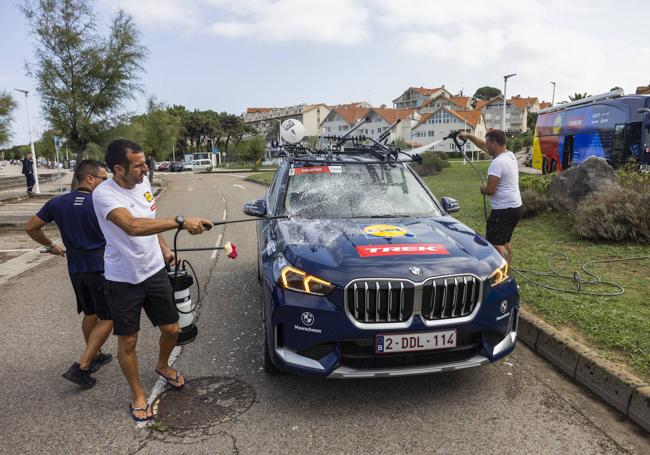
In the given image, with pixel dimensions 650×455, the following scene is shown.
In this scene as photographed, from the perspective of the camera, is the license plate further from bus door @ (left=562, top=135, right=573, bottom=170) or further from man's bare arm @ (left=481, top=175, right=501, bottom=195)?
bus door @ (left=562, top=135, right=573, bottom=170)

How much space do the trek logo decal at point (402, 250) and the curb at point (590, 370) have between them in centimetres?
150

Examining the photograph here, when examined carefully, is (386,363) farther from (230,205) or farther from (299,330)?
(230,205)

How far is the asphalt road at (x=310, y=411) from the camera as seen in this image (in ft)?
9.36

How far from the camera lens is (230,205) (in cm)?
1680

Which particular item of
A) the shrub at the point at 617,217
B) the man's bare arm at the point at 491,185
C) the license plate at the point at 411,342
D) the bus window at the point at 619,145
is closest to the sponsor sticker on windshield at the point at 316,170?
the man's bare arm at the point at 491,185

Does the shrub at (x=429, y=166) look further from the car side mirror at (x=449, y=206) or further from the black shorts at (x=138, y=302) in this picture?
the black shorts at (x=138, y=302)

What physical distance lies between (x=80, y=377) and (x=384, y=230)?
2.69m

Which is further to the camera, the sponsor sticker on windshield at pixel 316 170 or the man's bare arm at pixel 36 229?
the sponsor sticker on windshield at pixel 316 170

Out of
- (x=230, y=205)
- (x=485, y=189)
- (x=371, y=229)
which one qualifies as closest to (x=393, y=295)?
(x=371, y=229)

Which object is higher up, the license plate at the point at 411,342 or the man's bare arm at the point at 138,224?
the man's bare arm at the point at 138,224

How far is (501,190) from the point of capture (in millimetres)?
5477

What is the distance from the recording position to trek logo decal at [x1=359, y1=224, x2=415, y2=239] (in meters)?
3.60

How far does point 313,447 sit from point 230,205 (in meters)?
14.6

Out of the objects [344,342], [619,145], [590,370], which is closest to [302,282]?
[344,342]
